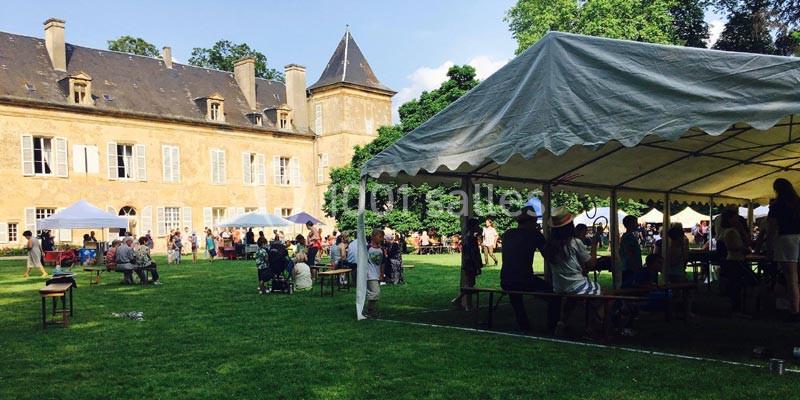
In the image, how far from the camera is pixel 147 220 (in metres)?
38.2

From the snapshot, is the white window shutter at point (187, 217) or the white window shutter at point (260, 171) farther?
the white window shutter at point (260, 171)

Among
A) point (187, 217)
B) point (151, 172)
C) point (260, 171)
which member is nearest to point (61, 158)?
point (151, 172)

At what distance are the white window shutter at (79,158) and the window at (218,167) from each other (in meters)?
7.80

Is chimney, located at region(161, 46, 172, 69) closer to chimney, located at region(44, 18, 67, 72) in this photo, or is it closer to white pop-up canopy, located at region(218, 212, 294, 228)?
chimney, located at region(44, 18, 67, 72)

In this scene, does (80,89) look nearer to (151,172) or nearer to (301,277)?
(151,172)

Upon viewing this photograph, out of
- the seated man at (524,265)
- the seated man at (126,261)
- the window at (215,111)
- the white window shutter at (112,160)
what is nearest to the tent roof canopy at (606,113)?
the seated man at (524,265)

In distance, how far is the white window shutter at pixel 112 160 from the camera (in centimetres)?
3700

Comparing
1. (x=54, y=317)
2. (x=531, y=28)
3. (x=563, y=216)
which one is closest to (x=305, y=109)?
(x=531, y=28)

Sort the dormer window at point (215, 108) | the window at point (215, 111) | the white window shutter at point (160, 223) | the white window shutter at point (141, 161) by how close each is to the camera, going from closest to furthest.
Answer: the white window shutter at point (141, 161) < the white window shutter at point (160, 223) < the dormer window at point (215, 108) < the window at point (215, 111)

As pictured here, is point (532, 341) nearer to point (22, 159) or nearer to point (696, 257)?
point (696, 257)

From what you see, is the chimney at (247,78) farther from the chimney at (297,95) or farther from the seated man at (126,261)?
the seated man at (126,261)

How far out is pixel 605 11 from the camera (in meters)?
36.5

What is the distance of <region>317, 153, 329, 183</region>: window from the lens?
4741 cm

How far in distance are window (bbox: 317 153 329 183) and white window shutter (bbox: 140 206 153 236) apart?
41.4ft
